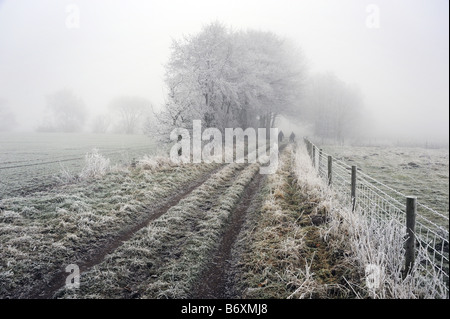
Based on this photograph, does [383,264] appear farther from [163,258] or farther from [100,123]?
[100,123]

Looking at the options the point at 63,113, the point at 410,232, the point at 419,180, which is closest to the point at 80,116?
the point at 63,113

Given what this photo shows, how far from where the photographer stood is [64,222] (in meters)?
5.91

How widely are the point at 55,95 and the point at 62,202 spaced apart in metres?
69.6

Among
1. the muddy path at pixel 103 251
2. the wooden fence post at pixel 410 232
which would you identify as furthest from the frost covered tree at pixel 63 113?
the wooden fence post at pixel 410 232

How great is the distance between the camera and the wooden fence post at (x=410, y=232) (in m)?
3.34

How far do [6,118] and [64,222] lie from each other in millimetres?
61830

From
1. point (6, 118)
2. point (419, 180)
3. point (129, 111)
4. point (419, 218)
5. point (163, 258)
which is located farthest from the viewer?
point (129, 111)

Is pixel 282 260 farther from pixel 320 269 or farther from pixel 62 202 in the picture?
pixel 62 202

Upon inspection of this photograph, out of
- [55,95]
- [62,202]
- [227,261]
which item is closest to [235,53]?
[62,202]

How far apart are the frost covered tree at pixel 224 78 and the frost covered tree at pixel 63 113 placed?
53.8m

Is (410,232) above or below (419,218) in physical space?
above

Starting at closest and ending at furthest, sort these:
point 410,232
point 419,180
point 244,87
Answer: point 410,232 < point 419,180 < point 244,87

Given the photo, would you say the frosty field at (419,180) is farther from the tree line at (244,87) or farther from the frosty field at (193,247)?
the tree line at (244,87)

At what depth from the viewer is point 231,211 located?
285 inches
